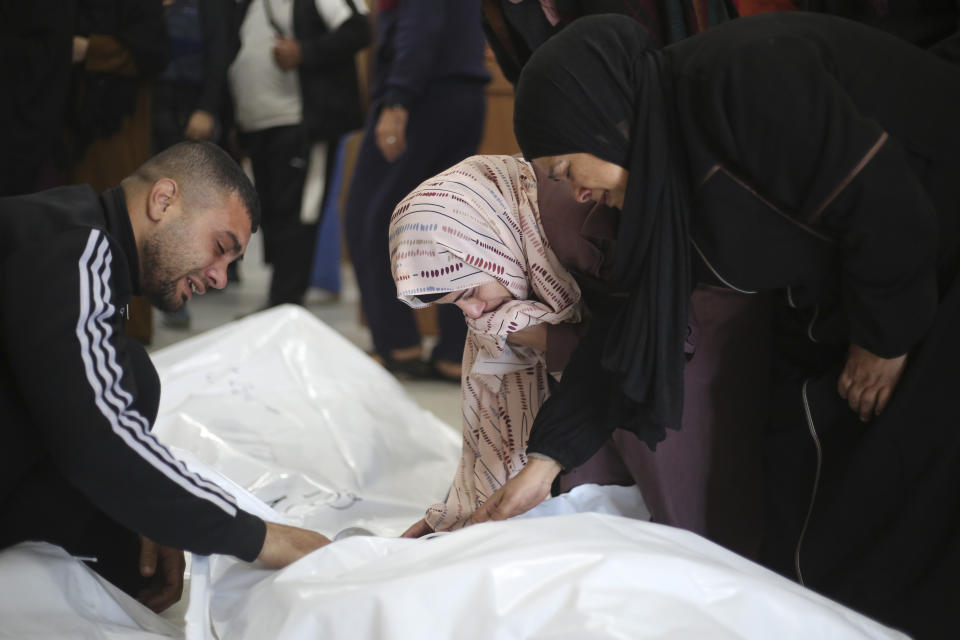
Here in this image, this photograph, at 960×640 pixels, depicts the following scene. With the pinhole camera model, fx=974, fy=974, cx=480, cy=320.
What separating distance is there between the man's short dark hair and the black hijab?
1.33 ft

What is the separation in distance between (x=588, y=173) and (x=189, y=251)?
53 centimetres

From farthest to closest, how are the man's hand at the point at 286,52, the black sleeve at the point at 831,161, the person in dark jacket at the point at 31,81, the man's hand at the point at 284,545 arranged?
the man's hand at the point at 286,52
the person in dark jacket at the point at 31,81
the man's hand at the point at 284,545
the black sleeve at the point at 831,161

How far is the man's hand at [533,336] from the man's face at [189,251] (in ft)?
1.52

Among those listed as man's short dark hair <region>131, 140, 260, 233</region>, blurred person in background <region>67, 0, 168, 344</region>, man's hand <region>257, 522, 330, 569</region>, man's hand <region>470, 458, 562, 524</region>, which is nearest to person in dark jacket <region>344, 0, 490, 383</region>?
blurred person in background <region>67, 0, 168, 344</region>

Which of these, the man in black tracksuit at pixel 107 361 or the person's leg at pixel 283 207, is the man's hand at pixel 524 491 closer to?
the man in black tracksuit at pixel 107 361

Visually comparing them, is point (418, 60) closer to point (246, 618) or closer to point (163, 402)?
point (163, 402)

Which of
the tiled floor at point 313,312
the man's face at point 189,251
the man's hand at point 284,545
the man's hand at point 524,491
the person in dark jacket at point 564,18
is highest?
the person in dark jacket at point 564,18

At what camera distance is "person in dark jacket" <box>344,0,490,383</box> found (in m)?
2.67

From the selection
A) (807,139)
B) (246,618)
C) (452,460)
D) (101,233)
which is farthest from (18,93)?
(807,139)

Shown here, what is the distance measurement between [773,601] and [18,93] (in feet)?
7.57

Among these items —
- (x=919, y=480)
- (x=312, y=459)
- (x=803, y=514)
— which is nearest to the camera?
(x=919, y=480)

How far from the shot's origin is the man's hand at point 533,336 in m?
1.55

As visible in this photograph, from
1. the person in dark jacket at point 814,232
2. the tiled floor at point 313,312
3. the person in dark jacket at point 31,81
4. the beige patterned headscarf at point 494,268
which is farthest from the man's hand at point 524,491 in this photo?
the person in dark jacket at point 31,81

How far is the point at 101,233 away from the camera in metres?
1.07
